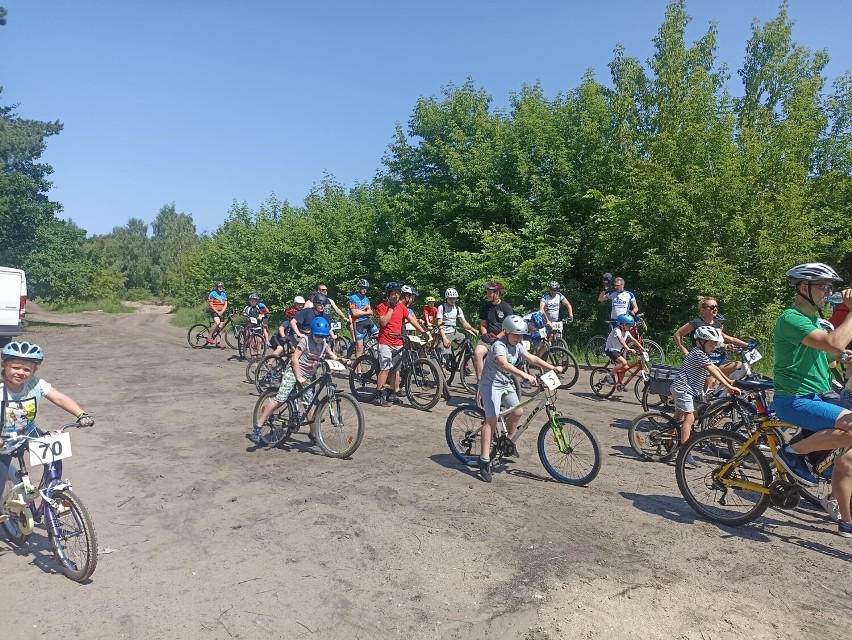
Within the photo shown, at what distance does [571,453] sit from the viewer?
672 cm

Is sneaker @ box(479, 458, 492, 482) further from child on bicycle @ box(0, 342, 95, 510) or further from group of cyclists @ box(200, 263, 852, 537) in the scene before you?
child on bicycle @ box(0, 342, 95, 510)

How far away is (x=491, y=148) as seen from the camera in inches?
860

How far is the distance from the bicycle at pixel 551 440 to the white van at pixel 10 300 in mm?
17103

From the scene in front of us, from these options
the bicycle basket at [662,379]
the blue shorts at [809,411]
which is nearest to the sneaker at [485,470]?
the bicycle basket at [662,379]

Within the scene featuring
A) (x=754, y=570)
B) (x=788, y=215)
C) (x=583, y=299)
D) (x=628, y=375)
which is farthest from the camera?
(x=583, y=299)

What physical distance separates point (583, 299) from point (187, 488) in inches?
578

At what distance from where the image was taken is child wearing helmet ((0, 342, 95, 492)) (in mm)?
4641

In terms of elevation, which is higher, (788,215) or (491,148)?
(491,148)

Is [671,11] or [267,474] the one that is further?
[671,11]

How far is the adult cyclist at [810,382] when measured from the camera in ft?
15.3

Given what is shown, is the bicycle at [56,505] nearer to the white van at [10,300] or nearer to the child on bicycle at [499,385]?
the child on bicycle at [499,385]

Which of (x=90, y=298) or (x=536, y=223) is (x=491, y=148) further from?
(x=90, y=298)

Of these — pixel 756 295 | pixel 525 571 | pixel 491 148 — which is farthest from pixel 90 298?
pixel 525 571

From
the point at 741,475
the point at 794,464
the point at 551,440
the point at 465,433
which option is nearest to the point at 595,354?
the point at 465,433
